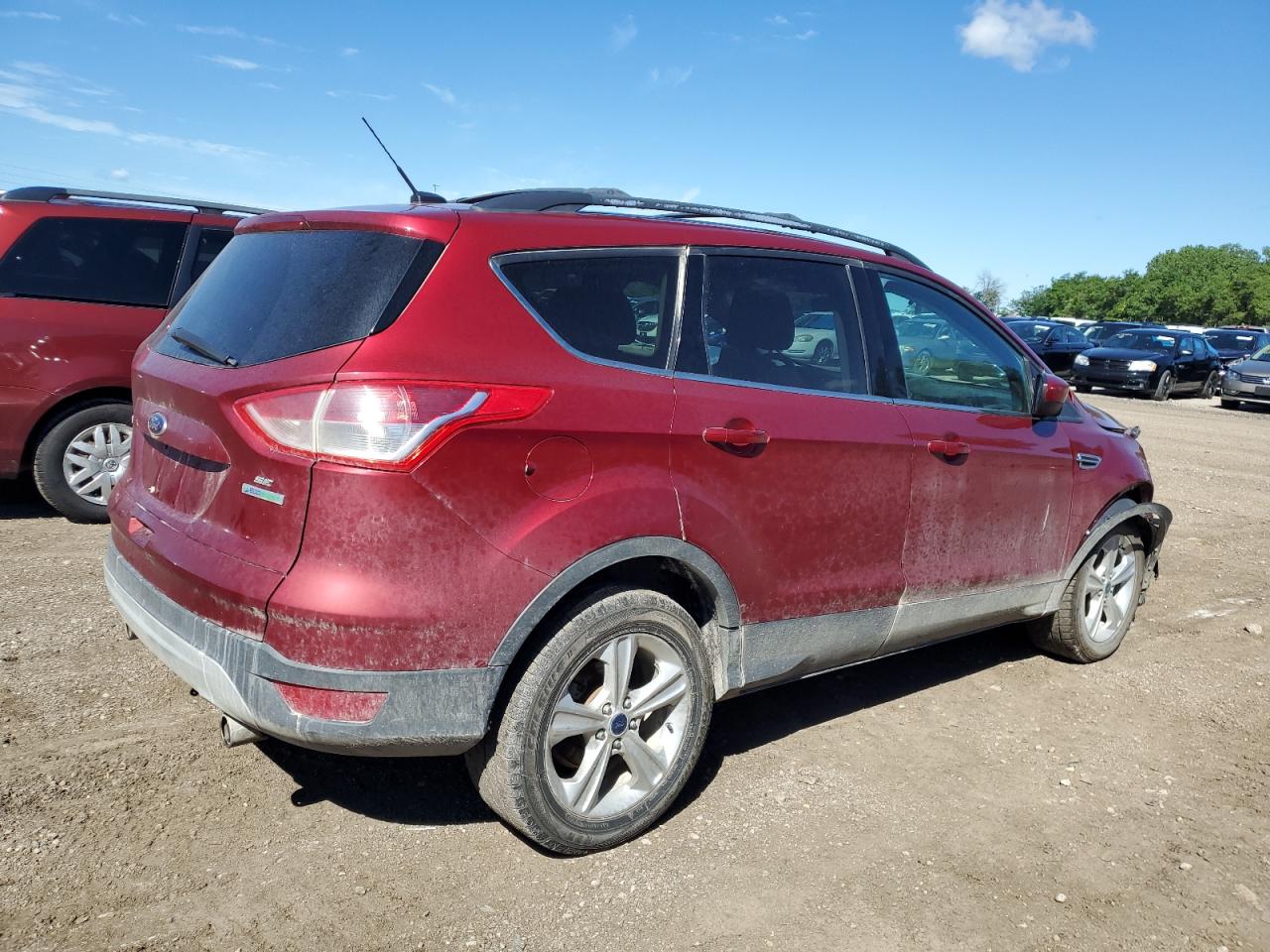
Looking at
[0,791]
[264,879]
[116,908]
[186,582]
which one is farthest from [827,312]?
[0,791]

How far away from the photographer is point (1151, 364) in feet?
76.2

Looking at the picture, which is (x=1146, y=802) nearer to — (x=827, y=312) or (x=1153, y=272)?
(x=827, y=312)

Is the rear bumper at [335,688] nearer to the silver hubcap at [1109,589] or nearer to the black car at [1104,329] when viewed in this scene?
the silver hubcap at [1109,589]

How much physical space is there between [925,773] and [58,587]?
426 centimetres

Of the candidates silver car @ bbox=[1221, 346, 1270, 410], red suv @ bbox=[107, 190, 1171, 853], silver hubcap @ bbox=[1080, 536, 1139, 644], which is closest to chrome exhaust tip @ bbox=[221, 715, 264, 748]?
red suv @ bbox=[107, 190, 1171, 853]

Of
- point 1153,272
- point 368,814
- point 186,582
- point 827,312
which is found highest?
point 1153,272

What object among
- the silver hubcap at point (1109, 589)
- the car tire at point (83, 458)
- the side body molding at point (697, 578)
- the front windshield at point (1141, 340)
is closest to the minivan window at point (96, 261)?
the car tire at point (83, 458)

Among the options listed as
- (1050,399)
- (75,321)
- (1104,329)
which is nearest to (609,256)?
(1050,399)

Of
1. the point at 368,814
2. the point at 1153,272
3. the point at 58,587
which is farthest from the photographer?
the point at 1153,272

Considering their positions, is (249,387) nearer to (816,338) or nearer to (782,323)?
(782,323)

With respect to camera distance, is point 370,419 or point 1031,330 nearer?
point 370,419

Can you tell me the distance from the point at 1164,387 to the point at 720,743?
75.9ft

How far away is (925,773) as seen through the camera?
3.83 m

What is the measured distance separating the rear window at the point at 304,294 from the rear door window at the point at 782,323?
953 millimetres
